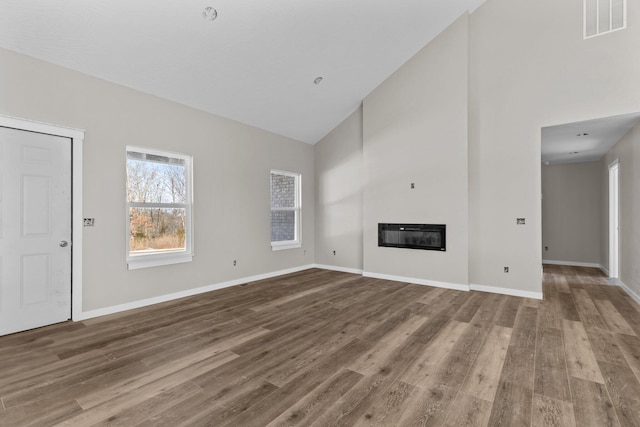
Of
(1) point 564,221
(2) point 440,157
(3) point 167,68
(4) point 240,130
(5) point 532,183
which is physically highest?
(3) point 167,68

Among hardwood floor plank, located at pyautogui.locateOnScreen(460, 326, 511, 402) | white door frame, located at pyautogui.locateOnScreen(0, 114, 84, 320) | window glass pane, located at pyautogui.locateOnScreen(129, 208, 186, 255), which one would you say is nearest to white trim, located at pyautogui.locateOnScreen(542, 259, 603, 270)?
hardwood floor plank, located at pyautogui.locateOnScreen(460, 326, 511, 402)

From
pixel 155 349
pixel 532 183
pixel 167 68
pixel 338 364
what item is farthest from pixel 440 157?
pixel 155 349

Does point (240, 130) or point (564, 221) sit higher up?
point (240, 130)

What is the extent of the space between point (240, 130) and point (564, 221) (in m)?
7.57

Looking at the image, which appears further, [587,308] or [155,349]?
[587,308]

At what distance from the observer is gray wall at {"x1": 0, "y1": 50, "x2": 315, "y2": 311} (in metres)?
3.36

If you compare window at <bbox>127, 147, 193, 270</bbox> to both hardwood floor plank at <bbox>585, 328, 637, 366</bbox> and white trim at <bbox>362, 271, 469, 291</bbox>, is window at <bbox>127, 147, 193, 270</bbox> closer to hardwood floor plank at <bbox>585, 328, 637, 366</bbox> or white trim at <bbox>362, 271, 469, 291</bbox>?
white trim at <bbox>362, 271, 469, 291</bbox>

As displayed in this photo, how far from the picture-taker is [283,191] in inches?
256

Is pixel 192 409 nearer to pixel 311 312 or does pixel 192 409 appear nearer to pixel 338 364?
pixel 338 364

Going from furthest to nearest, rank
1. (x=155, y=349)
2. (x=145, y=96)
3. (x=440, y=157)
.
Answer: (x=440, y=157), (x=145, y=96), (x=155, y=349)

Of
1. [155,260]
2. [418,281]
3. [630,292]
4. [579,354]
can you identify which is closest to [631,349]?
[579,354]

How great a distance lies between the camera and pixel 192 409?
1.91 m

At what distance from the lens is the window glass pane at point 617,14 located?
3.90 metres

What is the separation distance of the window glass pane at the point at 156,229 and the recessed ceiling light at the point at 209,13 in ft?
8.39
